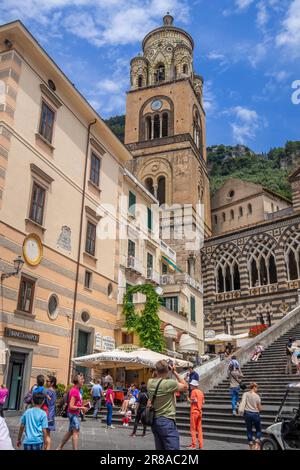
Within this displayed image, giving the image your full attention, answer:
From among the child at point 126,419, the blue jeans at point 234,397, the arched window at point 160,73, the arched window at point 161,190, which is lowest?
the child at point 126,419

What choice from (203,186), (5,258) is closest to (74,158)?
(5,258)

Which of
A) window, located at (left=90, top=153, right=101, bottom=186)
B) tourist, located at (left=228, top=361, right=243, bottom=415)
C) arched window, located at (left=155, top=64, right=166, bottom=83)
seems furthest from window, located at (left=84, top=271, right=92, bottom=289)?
arched window, located at (left=155, top=64, right=166, bottom=83)

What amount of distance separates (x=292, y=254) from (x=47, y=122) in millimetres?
21291

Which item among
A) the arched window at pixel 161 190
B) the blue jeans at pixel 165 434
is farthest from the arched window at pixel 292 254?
the blue jeans at pixel 165 434

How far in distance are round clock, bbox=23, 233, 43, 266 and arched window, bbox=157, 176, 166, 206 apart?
2378cm

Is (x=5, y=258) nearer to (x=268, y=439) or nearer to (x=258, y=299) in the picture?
(x=268, y=439)

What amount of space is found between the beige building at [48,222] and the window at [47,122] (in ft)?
0.13

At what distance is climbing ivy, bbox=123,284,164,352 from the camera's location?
2111 cm

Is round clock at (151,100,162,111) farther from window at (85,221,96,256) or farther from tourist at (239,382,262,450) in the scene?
tourist at (239,382,262,450)

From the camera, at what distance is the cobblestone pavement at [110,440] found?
9477mm

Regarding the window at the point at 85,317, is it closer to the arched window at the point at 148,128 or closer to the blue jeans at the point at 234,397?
the blue jeans at the point at 234,397

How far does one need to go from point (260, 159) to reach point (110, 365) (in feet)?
230
